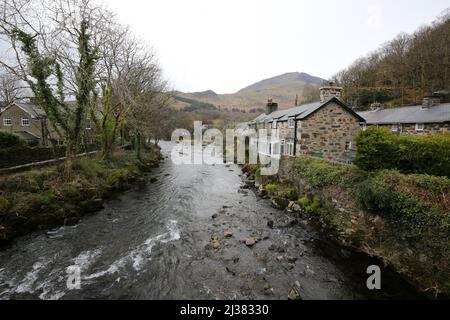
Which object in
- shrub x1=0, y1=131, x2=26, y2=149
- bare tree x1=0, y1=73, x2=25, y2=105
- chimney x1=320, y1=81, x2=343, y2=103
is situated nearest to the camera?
bare tree x1=0, y1=73, x2=25, y2=105

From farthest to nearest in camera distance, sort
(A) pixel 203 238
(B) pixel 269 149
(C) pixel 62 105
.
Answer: (B) pixel 269 149, (C) pixel 62 105, (A) pixel 203 238

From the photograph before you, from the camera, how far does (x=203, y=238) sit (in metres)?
11.2

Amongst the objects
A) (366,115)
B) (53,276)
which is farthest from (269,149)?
(53,276)

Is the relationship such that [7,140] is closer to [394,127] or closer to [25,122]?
[25,122]

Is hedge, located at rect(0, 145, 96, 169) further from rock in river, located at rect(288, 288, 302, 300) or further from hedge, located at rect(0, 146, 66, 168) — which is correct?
rock in river, located at rect(288, 288, 302, 300)

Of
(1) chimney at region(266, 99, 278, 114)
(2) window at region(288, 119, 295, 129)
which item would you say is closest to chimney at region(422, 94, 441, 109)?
(2) window at region(288, 119, 295, 129)

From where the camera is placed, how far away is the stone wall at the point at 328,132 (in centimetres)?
1894

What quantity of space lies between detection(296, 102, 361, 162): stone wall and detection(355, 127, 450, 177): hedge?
790 centimetres

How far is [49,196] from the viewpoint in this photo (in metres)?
12.7

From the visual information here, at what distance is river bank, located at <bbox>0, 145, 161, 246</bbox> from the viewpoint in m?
11.0

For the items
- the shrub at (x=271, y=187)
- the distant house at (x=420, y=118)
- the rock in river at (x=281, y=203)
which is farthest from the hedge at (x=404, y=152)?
the distant house at (x=420, y=118)

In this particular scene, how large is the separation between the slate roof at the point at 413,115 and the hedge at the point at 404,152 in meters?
14.2
